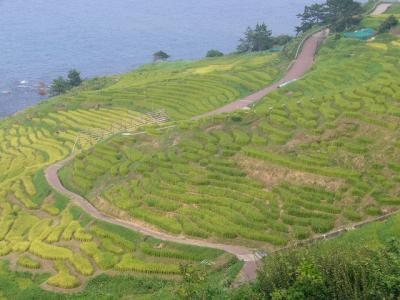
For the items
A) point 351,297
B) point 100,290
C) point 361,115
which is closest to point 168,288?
point 100,290

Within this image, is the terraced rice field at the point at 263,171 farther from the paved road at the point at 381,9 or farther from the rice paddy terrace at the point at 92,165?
the paved road at the point at 381,9

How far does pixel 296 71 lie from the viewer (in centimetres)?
5181

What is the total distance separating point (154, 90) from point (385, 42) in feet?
71.4

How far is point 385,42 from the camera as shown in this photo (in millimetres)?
50000

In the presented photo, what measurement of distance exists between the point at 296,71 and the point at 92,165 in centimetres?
2507

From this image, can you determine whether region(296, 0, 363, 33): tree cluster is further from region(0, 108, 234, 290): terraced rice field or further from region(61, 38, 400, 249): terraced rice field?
region(0, 108, 234, 290): terraced rice field

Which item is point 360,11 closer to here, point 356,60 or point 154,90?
point 356,60

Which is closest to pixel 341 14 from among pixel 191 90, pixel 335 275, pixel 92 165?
pixel 191 90

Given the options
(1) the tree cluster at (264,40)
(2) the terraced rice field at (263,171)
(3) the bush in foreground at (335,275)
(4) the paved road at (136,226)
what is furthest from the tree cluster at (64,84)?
(3) the bush in foreground at (335,275)

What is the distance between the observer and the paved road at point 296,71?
44.9 metres

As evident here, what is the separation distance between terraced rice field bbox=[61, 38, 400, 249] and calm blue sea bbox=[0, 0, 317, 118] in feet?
149

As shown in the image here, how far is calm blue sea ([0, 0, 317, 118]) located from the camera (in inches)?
3602

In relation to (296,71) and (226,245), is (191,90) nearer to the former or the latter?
(296,71)

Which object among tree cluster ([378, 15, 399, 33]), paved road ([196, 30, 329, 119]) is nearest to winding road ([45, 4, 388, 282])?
paved road ([196, 30, 329, 119])
